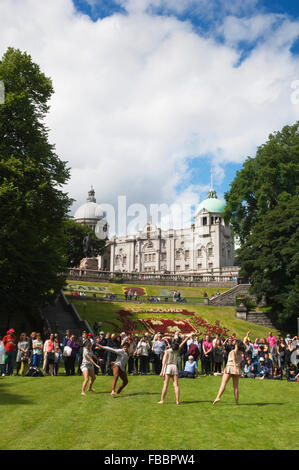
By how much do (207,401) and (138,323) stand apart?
1149 inches

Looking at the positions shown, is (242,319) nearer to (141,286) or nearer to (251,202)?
(251,202)

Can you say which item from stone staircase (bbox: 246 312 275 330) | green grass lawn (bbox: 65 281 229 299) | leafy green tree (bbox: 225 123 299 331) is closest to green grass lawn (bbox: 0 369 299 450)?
leafy green tree (bbox: 225 123 299 331)

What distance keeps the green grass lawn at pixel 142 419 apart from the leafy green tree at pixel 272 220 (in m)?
27.4

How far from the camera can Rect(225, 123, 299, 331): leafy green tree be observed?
41856 millimetres

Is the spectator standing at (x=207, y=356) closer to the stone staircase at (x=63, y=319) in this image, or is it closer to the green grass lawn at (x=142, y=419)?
the green grass lawn at (x=142, y=419)

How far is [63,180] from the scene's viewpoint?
98.0 ft

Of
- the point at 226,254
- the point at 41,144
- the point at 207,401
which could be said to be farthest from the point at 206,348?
the point at 226,254

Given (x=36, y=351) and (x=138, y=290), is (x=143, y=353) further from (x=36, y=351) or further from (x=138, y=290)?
(x=138, y=290)

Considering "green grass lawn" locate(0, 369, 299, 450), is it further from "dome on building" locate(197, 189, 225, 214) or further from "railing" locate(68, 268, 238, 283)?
"dome on building" locate(197, 189, 225, 214)

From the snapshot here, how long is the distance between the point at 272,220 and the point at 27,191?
84.7 ft

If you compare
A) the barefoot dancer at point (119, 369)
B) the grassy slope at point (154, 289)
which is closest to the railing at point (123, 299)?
the grassy slope at point (154, 289)

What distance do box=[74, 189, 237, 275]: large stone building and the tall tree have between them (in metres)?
67.2

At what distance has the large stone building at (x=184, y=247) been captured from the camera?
342 ft

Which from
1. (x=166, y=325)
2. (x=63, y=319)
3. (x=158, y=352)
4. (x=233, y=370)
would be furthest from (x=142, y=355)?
(x=166, y=325)
